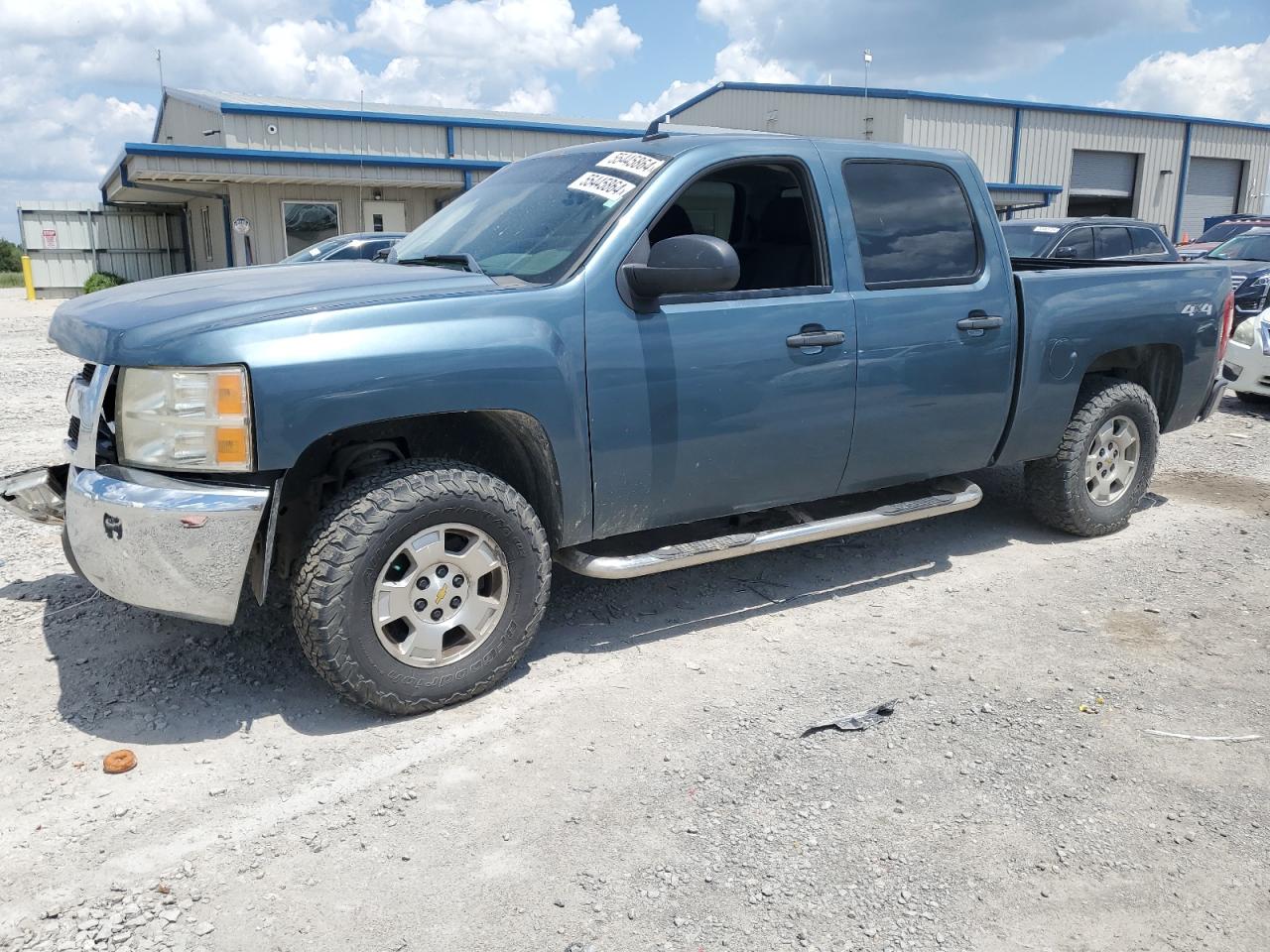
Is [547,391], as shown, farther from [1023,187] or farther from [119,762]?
[1023,187]

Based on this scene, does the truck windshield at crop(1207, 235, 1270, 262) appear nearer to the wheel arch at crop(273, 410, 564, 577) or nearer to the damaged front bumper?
the wheel arch at crop(273, 410, 564, 577)

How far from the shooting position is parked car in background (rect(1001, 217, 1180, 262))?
39.4ft

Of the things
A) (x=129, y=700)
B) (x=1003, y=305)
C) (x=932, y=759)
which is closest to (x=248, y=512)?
(x=129, y=700)

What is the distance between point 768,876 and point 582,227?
2427 mm

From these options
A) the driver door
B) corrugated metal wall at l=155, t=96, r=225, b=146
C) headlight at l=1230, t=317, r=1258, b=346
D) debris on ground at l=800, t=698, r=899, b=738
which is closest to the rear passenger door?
the driver door

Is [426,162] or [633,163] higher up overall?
[426,162]

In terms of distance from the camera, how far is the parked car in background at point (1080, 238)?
12016 millimetres

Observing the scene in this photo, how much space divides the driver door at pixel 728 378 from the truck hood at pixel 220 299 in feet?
2.02

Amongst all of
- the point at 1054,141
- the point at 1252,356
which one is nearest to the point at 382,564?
the point at 1252,356

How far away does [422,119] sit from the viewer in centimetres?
2484

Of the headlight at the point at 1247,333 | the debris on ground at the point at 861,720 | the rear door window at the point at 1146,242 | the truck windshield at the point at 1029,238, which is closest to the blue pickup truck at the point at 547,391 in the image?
the debris on ground at the point at 861,720

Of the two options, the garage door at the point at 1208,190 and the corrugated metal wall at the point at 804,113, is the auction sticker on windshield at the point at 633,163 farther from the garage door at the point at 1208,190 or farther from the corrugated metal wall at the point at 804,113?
the garage door at the point at 1208,190

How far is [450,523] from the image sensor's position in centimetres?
351

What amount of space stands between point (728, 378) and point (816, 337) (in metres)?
0.47
